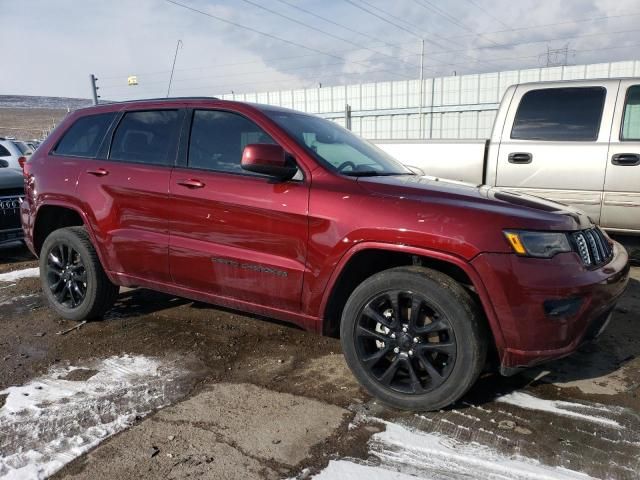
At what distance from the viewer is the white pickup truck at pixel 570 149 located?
5.24 metres

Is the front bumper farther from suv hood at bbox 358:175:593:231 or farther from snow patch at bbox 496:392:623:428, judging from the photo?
snow patch at bbox 496:392:623:428

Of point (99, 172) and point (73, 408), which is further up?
point (99, 172)

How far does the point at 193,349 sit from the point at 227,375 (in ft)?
1.78

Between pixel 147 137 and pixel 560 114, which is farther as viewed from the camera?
pixel 560 114

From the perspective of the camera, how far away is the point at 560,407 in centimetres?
291

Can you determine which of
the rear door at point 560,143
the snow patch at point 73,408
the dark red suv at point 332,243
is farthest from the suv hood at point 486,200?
the rear door at point 560,143

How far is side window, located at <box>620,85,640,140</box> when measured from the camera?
5.23 metres

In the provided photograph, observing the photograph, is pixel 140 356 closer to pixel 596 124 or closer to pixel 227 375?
pixel 227 375

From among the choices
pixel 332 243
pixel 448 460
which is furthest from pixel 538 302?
pixel 332 243

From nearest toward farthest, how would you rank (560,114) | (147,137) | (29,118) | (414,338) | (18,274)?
1. (414,338)
2. (147,137)
3. (560,114)
4. (18,274)
5. (29,118)

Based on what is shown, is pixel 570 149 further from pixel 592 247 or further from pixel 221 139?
pixel 221 139

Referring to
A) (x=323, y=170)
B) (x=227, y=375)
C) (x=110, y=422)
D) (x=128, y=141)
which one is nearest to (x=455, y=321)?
(x=323, y=170)

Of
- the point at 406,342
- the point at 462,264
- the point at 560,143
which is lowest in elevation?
the point at 406,342

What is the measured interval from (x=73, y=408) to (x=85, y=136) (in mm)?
2346
